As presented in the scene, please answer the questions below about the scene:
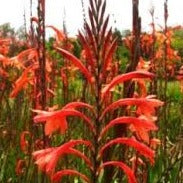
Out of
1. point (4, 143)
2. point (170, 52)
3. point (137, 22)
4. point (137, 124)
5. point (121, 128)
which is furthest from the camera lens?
point (170, 52)

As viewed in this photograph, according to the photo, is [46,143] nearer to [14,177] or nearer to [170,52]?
[14,177]

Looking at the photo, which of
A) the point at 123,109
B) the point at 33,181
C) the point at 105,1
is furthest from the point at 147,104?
the point at 33,181

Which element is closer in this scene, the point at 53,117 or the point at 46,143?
the point at 53,117

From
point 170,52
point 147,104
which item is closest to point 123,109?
point 147,104

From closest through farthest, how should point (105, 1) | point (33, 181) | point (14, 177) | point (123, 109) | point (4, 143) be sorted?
point (105, 1) → point (123, 109) → point (33, 181) → point (14, 177) → point (4, 143)

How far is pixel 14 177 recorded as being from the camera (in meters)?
4.16

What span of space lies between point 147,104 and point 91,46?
327 mm

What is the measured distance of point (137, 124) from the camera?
1912mm

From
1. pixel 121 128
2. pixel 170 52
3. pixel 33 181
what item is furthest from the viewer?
pixel 170 52

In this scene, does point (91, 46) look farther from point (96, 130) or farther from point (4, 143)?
point (4, 143)

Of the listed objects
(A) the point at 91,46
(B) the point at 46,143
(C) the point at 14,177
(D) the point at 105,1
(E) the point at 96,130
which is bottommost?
(C) the point at 14,177

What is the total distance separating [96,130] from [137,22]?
0.60 m

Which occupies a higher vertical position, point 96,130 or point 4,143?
point 96,130

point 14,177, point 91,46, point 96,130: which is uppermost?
point 91,46
